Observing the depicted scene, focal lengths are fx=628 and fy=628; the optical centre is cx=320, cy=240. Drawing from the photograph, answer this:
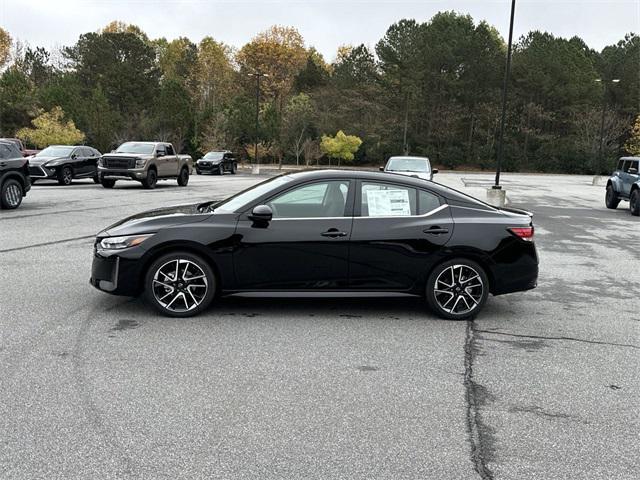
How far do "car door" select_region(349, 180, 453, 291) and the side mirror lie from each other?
0.84 meters

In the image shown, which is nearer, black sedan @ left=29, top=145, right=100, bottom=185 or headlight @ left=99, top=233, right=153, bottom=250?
headlight @ left=99, top=233, right=153, bottom=250

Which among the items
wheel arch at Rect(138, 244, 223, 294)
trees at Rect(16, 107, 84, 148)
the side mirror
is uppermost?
trees at Rect(16, 107, 84, 148)

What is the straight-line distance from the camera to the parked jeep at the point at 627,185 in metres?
19.4

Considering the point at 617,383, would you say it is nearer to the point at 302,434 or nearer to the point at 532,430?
the point at 532,430

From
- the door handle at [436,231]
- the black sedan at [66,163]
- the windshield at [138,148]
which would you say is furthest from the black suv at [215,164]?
the door handle at [436,231]

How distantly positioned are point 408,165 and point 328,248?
16078mm

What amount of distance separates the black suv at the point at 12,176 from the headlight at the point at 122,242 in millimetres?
9990

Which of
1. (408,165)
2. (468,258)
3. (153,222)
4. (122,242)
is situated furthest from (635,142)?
(122,242)

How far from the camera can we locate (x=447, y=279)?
634 cm

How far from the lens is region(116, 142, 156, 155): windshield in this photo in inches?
991

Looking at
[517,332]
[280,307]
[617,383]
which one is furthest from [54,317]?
[617,383]

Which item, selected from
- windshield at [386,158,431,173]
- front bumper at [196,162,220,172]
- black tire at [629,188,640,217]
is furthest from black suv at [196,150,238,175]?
black tire at [629,188,640,217]

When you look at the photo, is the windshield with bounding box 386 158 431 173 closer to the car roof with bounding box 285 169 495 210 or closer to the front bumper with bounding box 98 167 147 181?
the front bumper with bounding box 98 167 147 181

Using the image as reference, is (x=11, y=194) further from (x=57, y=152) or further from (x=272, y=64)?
(x=272, y=64)
